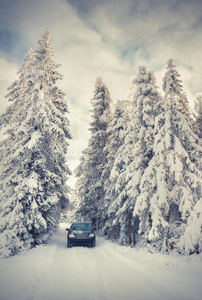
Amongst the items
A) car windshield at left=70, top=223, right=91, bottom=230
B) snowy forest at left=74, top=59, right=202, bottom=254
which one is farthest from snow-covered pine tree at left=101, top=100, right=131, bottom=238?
car windshield at left=70, top=223, right=91, bottom=230

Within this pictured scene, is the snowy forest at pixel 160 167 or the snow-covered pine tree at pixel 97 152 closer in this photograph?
the snowy forest at pixel 160 167

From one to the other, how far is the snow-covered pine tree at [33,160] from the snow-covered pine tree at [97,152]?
491 centimetres

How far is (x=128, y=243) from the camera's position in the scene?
14.1 meters

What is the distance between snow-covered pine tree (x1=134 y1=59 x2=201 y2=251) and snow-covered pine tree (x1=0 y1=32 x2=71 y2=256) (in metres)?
5.84

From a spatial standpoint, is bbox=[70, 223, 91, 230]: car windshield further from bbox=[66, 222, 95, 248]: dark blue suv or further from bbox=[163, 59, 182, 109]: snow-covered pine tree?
bbox=[163, 59, 182, 109]: snow-covered pine tree

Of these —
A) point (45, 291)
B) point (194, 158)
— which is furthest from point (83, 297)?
point (194, 158)

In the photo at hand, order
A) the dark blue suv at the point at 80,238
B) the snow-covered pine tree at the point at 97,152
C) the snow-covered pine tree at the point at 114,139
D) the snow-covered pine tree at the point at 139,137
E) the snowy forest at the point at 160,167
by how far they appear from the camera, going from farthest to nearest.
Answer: the snow-covered pine tree at the point at 97,152, the snow-covered pine tree at the point at 114,139, the dark blue suv at the point at 80,238, the snow-covered pine tree at the point at 139,137, the snowy forest at the point at 160,167

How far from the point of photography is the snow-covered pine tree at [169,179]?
8.73 meters

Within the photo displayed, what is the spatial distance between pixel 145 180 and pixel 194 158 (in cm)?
441

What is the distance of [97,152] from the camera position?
19.8 m

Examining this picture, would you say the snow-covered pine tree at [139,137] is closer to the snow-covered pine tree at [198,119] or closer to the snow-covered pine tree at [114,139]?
the snow-covered pine tree at [114,139]

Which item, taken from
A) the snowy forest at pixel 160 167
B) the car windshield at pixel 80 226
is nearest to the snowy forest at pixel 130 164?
the snowy forest at pixel 160 167

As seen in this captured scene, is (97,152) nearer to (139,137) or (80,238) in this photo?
(139,137)

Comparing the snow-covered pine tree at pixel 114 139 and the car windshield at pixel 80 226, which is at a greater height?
the snow-covered pine tree at pixel 114 139
